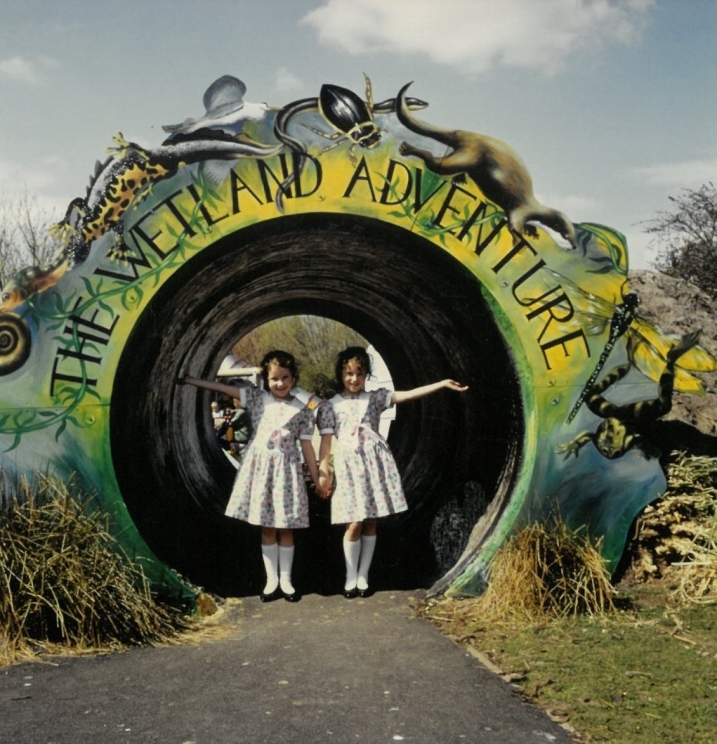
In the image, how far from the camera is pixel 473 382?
6934 millimetres

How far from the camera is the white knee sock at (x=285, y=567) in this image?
6.22 meters

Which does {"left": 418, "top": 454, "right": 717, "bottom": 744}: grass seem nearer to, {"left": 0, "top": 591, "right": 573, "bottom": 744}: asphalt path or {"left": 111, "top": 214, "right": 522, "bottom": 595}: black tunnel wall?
{"left": 0, "top": 591, "right": 573, "bottom": 744}: asphalt path

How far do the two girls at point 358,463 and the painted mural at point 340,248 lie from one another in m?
0.63

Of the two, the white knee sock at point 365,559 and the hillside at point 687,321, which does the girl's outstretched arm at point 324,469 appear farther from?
the hillside at point 687,321

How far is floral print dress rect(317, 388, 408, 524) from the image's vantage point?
628 centimetres

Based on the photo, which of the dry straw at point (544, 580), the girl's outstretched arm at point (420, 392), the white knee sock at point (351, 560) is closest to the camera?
the dry straw at point (544, 580)

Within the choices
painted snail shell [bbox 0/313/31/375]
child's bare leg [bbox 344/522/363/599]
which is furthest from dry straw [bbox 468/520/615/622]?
painted snail shell [bbox 0/313/31/375]

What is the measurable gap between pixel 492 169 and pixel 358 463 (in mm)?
2162

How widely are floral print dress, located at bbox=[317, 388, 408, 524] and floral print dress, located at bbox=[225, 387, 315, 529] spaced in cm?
19

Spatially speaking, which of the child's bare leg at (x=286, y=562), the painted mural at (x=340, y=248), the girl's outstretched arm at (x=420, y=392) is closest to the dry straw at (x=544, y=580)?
the painted mural at (x=340, y=248)

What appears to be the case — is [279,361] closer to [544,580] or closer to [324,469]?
[324,469]

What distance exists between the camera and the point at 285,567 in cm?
628

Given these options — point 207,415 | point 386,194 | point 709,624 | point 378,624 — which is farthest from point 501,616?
point 207,415

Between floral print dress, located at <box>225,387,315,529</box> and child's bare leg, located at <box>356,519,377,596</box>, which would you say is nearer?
floral print dress, located at <box>225,387,315,529</box>
